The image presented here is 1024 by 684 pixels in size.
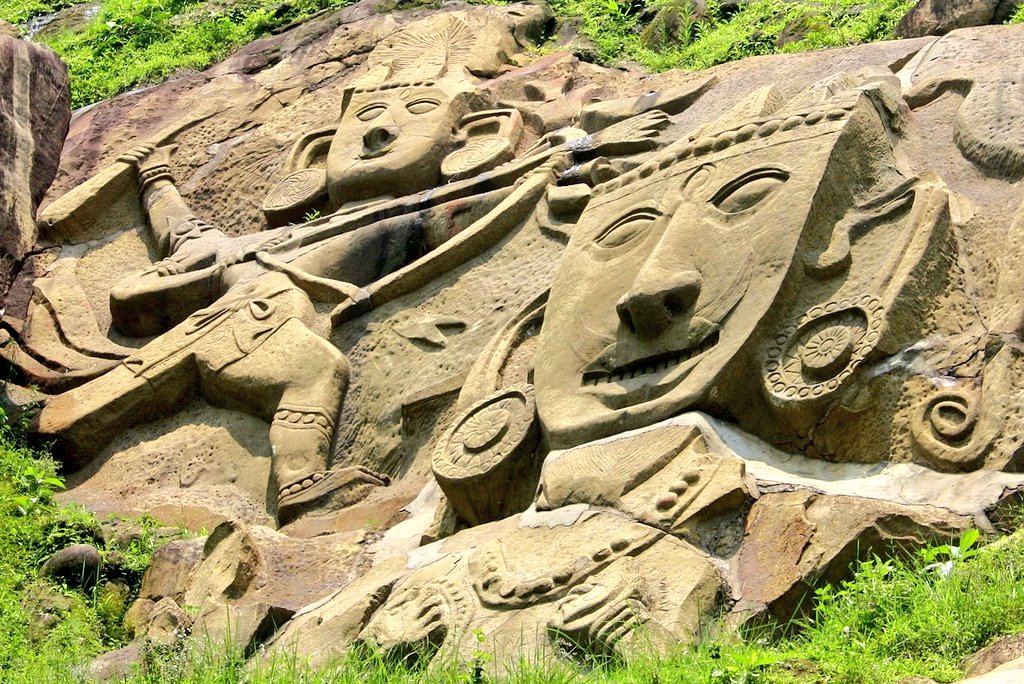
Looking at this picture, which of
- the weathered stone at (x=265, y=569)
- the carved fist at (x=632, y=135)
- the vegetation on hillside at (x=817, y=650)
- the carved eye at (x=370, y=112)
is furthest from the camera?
the carved eye at (x=370, y=112)

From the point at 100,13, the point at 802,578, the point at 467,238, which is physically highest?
the point at 802,578

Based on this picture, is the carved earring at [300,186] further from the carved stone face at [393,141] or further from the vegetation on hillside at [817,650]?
the vegetation on hillside at [817,650]

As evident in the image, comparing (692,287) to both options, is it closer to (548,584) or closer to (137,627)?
(548,584)

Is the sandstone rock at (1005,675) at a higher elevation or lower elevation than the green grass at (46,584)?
higher

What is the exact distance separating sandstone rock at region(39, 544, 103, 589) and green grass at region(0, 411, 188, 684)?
0.05 metres

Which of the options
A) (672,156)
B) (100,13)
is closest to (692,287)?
(672,156)

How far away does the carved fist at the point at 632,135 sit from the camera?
31.5ft

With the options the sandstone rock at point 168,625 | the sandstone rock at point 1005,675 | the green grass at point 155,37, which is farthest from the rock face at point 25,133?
the sandstone rock at point 1005,675

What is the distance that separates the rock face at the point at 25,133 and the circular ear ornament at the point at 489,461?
171 inches

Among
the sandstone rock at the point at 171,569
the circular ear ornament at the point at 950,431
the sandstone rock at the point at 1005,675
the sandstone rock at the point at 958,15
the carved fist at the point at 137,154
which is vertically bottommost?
the carved fist at the point at 137,154

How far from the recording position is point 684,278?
711cm

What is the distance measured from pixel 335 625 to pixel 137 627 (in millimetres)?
1155

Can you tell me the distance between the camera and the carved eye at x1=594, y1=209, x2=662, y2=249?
25.2 feet

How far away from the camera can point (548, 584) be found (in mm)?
6211
